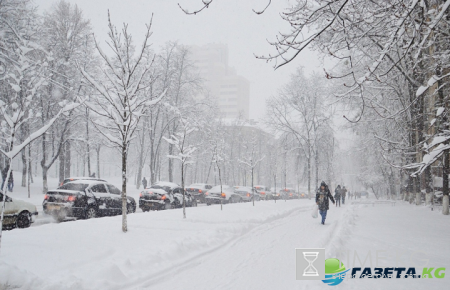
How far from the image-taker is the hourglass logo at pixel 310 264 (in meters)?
5.21

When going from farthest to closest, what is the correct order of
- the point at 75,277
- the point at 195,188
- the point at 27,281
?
the point at 195,188
the point at 75,277
the point at 27,281

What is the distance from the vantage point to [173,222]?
1034 centimetres

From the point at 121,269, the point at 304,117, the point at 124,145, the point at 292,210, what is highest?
the point at 304,117

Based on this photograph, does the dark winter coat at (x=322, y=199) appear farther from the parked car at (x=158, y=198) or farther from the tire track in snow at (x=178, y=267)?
the parked car at (x=158, y=198)

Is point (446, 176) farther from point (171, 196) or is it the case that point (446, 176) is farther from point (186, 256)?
point (171, 196)

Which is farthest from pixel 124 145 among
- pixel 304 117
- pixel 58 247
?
pixel 304 117

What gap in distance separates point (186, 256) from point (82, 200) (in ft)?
20.0

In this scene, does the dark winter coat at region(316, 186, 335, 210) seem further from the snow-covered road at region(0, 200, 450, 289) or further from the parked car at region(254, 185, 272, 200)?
the parked car at region(254, 185, 272, 200)

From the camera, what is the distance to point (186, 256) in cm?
650

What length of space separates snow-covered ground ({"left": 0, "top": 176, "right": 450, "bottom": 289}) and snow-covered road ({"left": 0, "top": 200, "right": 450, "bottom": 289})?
0.05 ft

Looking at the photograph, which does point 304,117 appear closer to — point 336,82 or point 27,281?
point 336,82

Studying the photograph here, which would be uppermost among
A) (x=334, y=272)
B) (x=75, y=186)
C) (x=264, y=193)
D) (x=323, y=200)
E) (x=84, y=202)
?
(x=75, y=186)

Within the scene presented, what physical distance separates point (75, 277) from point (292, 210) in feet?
52.2

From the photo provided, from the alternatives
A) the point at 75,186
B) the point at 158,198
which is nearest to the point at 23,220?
the point at 75,186
